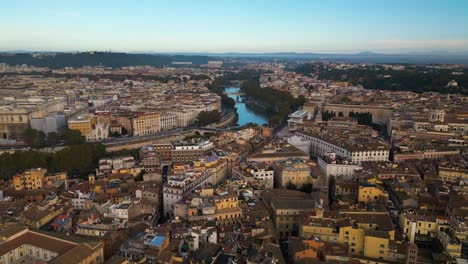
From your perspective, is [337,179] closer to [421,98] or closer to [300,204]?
[300,204]

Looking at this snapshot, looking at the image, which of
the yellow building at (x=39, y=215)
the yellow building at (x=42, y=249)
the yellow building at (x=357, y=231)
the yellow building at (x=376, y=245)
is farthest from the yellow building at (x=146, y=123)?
the yellow building at (x=376, y=245)

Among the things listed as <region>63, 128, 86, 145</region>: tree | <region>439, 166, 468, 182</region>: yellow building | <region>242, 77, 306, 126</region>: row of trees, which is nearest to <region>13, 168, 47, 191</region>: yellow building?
<region>63, 128, 86, 145</region>: tree

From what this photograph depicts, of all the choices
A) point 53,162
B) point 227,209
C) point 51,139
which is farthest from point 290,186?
point 51,139

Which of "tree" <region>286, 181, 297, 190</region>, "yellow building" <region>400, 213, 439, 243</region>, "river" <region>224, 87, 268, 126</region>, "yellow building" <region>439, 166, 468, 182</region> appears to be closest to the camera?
"yellow building" <region>400, 213, 439, 243</region>

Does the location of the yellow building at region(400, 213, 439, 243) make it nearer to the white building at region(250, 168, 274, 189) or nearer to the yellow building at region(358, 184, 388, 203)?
the yellow building at region(358, 184, 388, 203)

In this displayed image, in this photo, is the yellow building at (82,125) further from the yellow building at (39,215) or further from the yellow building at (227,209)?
the yellow building at (227,209)

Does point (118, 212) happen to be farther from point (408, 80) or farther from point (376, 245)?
point (408, 80)
